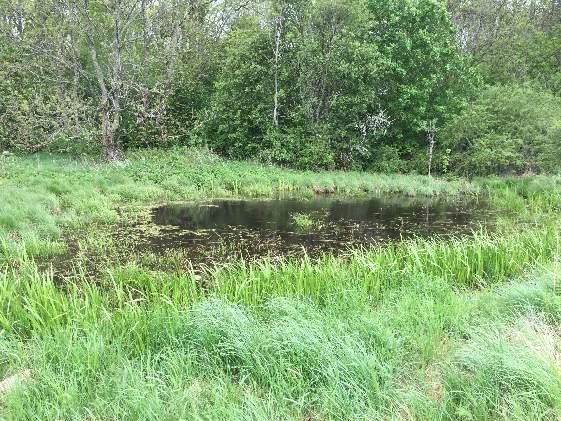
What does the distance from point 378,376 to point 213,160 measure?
20552mm

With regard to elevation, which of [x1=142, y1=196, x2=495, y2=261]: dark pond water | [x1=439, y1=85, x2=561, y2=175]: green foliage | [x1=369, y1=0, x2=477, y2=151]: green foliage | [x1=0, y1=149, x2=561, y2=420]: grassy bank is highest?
[x1=369, y1=0, x2=477, y2=151]: green foliage

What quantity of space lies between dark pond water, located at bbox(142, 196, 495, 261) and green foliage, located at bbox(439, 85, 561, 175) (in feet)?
20.0

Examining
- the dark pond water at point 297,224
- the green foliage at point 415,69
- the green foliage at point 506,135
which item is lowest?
the dark pond water at point 297,224

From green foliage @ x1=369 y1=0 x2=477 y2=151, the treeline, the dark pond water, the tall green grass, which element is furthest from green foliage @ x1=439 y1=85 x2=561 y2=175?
the dark pond water

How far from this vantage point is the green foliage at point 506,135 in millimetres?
22875

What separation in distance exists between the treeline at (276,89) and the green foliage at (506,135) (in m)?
0.09

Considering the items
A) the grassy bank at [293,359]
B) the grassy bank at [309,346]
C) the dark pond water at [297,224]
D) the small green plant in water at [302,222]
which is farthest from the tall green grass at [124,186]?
the small green plant in water at [302,222]

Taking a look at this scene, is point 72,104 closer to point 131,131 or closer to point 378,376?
point 131,131

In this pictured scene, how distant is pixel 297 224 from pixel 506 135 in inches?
626

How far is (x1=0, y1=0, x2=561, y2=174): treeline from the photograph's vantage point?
23250 mm

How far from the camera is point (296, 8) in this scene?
24.9 m

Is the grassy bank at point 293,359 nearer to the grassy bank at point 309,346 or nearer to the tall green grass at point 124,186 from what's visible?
the grassy bank at point 309,346

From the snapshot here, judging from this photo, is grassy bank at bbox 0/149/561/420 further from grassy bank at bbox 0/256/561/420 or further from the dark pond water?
the dark pond water

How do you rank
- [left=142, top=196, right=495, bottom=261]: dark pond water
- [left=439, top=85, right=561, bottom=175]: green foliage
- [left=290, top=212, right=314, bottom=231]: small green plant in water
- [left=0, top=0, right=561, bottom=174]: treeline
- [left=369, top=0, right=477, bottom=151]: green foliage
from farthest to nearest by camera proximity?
[left=369, top=0, right=477, bottom=151]: green foliage < [left=0, top=0, right=561, bottom=174]: treeline < [left=439, top=85, right=561, bottom=175]: green foliage < [left=290, top=212, right=314, bottom=231]: small green plant in water < [left=142, top=196, right=495, bottom=261]: dark pond water
